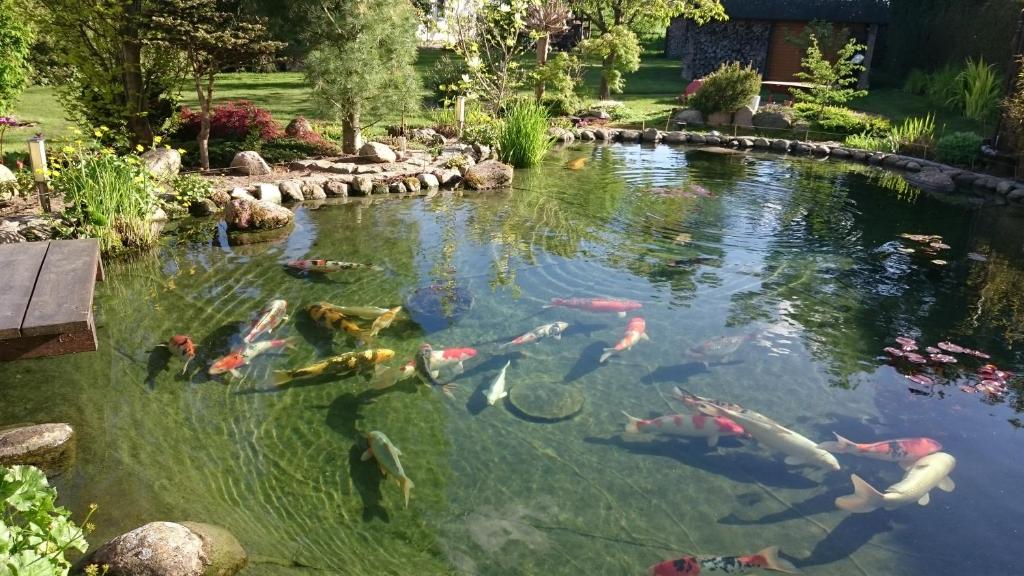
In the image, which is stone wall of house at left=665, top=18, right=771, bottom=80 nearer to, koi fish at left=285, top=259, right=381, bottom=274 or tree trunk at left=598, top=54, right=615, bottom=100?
tree trunk at left=598, top=54, right=615, bottom=100

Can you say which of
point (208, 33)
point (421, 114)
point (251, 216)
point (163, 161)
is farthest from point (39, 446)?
point (421, 114)

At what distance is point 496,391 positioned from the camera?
4875 millimetres

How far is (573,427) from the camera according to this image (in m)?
4.57

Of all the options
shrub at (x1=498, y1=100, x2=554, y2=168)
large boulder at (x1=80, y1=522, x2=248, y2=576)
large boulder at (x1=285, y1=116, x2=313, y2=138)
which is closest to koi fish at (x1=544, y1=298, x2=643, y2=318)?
large boulder at (x1=80, y1=522, x2=248, y2=576)

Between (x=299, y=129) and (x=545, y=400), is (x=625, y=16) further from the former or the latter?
Answer: (x=545, y=400)

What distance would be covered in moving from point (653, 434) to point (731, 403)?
732 mm

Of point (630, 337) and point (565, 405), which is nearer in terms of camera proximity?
point (565, 405)

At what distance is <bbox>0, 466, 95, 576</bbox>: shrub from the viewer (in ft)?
6.90

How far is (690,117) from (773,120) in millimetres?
2137

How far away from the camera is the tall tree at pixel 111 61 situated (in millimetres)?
9477

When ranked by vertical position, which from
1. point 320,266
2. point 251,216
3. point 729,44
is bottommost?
point 320,266

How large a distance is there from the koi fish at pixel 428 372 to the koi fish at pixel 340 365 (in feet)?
0.79

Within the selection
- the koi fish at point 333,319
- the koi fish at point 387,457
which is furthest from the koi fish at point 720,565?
the koi fish at point 333,319

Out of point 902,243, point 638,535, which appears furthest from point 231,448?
point 902,243
